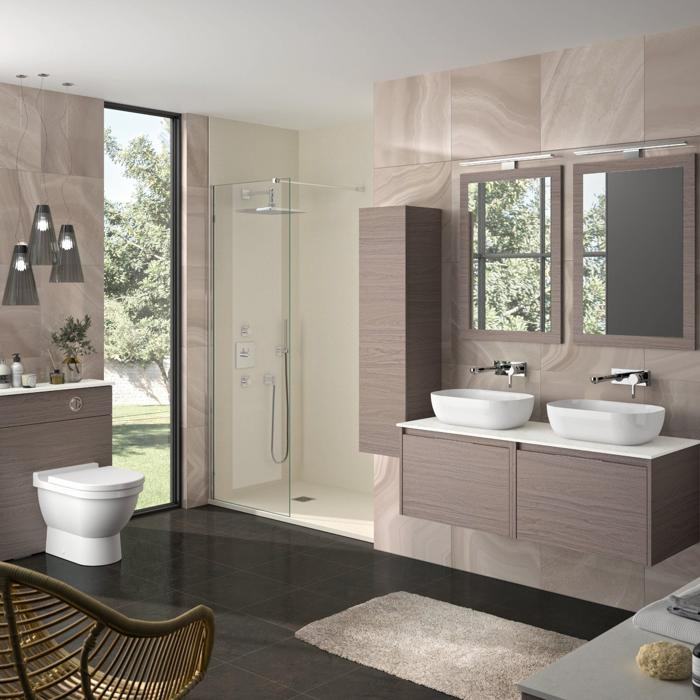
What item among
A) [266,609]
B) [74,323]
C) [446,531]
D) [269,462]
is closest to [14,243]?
[74,323]

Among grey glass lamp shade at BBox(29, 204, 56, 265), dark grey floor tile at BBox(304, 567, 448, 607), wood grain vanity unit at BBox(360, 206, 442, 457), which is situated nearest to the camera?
dark grey floor tile at BBox(304, 567, 448, 607)

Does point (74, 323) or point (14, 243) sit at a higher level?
point (14, 243)

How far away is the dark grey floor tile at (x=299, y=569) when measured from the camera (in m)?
4.61

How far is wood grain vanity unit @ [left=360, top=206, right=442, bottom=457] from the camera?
15.5 ft

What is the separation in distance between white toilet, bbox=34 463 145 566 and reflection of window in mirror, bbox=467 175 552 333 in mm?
2034

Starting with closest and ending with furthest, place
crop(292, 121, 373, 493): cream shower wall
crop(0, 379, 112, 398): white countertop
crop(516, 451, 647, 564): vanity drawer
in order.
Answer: crop(516, 451, 647, 564): vanity drawer < crop(0, 379, 112, 398): white countertop < crop(292, 121, 373, 493): cream shower wall

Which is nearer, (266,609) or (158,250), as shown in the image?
(266,609)

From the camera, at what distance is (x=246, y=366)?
5922mm

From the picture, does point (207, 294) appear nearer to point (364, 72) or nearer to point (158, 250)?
point (158, 250)

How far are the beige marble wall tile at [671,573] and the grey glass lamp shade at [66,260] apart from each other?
342cm

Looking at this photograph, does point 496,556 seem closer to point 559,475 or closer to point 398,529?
point 398,529

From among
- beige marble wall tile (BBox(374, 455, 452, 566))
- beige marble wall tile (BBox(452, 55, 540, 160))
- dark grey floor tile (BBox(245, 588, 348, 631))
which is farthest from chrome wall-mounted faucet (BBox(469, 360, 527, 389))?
dark grey floor tile (BBox(245, 588, 348, 631))

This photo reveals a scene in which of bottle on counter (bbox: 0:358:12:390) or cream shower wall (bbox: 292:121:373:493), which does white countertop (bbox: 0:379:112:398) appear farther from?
cream shower wall (bbox: 292:121:373:493)

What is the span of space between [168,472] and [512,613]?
277cm
